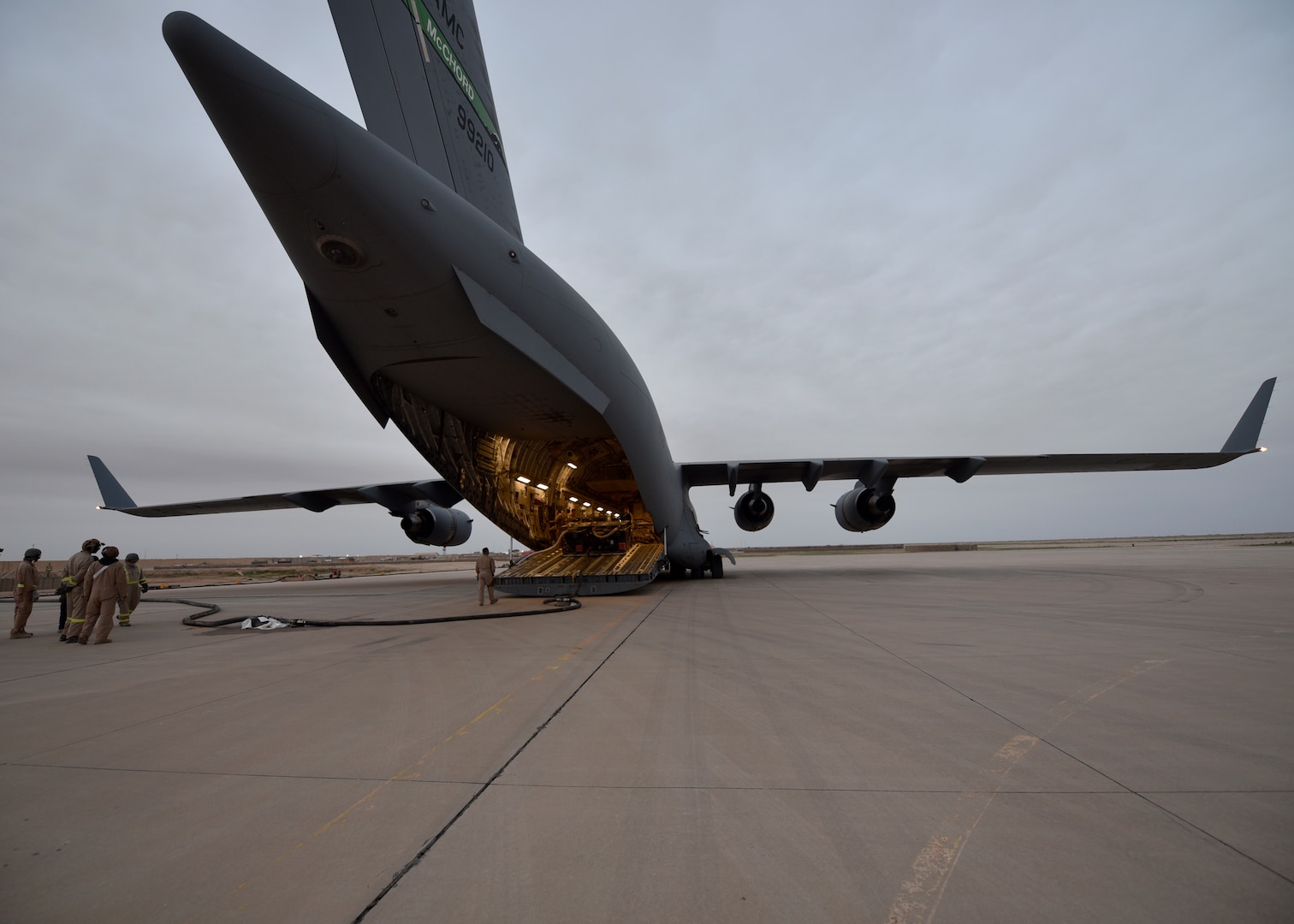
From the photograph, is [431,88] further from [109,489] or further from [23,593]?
[109,489]

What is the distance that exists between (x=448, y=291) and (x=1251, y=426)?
19.6m

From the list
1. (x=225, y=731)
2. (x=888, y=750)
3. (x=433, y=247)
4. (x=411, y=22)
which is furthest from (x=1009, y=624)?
(x=411, y=22)

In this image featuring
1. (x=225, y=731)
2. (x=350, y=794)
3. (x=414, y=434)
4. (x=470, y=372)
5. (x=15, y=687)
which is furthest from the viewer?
(x=414, y=434)

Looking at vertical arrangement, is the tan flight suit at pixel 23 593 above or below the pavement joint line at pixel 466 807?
above

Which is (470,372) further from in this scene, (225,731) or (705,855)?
(705,855)

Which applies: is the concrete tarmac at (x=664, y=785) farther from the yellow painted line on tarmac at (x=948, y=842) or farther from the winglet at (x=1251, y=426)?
the winglet at (x=1251, y=426)

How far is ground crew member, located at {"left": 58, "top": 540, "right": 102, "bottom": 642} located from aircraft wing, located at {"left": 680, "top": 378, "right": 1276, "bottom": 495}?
11549mm

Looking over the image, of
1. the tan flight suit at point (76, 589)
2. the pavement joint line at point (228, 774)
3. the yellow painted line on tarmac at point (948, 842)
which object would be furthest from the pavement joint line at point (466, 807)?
the tan flight suit at point (76, 589)

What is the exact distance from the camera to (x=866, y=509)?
49.0 feet

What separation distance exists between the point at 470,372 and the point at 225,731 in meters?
5.80

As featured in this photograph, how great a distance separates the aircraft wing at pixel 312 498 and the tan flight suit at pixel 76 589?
7745mm

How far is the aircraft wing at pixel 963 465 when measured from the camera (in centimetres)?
1445

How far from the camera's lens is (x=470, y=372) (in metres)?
8.12

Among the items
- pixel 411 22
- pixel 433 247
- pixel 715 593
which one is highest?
pixel 411 22
